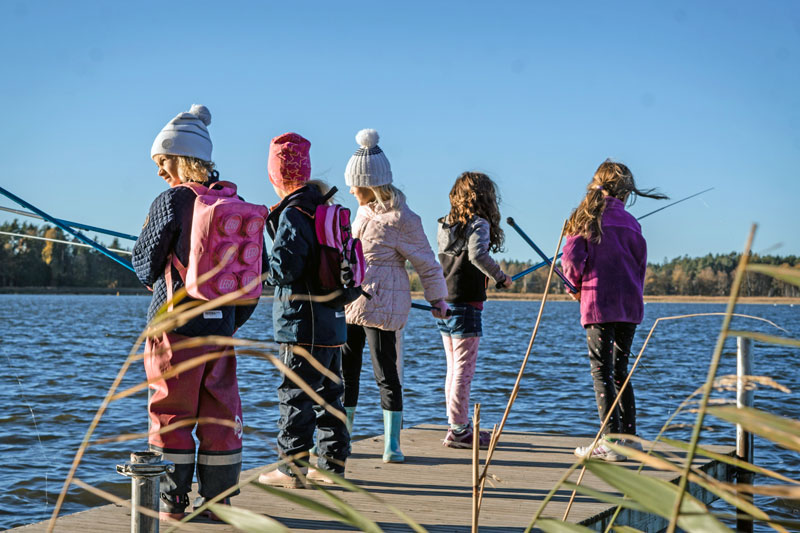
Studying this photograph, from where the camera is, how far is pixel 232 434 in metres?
3.34

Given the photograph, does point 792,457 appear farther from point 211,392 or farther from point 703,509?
point 703,509

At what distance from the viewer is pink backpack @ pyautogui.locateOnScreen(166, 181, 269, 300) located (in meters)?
3.13

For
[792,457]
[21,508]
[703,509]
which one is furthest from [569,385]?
[703,509]

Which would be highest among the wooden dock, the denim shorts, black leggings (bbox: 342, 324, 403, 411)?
the denim shorts

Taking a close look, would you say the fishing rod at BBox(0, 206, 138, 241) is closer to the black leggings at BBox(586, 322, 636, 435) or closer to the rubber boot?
the rubber boot

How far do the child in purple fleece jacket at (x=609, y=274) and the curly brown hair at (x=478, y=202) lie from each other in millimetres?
466

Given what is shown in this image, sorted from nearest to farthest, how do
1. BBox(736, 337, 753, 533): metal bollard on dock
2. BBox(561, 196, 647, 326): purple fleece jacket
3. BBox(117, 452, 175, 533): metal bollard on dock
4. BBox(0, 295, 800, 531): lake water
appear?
BBox(117, 452, 175, 533): metal bollard on dock → BBox(561, 196, 647, 326): purple fleece jacket → BBox(736, 337, 753, 533): metal bollard on dock → BBox(0, 295, 800, 531): lake water

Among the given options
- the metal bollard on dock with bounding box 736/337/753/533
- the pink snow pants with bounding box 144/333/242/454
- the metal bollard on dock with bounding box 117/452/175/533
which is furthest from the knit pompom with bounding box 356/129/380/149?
the metal bollard on dock with bounding box 736/337/753/533

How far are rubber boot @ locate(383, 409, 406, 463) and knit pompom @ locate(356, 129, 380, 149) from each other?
1.45m

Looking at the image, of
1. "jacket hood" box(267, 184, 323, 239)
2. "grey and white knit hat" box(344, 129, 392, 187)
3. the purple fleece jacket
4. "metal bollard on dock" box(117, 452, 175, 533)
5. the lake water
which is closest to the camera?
"metal bollard on dock" box(117, 452, 175, 533)

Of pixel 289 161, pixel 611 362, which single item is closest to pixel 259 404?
pixel 611 362

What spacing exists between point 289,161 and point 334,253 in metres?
0.52

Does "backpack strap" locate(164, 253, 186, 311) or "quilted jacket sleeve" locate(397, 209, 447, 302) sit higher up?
"quilted jacket sleeve" locate(397, 209, 447, 302)

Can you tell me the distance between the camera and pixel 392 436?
4637 millimetres
